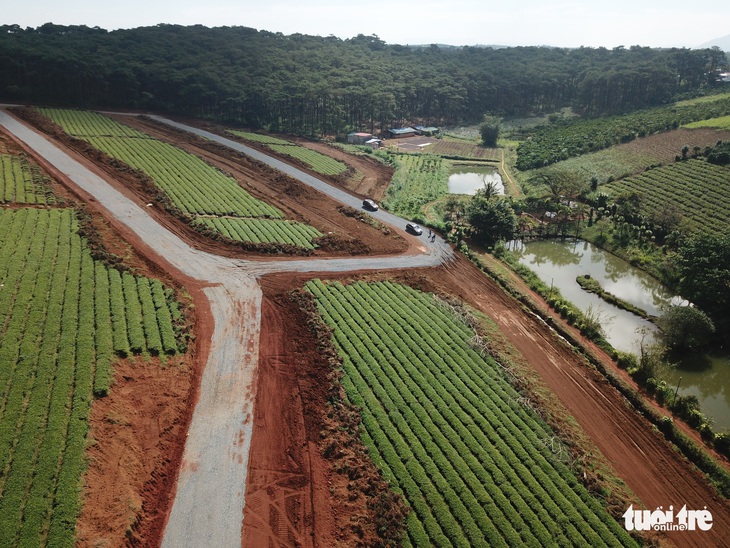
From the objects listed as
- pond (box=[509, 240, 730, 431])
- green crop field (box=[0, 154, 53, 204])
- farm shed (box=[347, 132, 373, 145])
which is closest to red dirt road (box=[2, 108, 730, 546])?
pond (box=[509, 240, 730, 431])

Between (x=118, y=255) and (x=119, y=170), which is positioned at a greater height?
(x=119, y=170)

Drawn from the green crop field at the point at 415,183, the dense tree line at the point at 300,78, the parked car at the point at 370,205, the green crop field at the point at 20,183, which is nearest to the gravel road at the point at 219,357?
the parked car at the point at 370,205

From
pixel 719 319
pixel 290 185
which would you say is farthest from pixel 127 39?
pixel 719 319

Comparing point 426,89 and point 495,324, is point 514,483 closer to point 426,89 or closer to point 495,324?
point 495,324

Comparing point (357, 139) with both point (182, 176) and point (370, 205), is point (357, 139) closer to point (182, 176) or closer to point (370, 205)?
point (370, 205)

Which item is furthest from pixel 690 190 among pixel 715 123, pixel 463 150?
pixel 463 150

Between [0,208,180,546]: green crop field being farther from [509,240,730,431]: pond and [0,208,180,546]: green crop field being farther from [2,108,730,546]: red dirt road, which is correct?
[509,240,730,431]: pond
